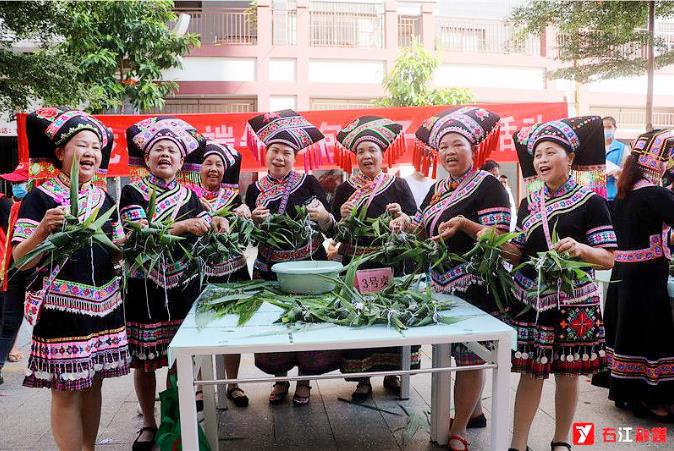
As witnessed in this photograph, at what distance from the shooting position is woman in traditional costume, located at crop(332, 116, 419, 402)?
3467 mm

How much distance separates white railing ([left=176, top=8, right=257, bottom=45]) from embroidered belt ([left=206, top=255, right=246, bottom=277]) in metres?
10.5

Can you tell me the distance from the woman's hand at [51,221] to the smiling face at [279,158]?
141 cm

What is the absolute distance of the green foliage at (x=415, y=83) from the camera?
10.6 m

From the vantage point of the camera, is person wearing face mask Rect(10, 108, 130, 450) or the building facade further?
the building facade

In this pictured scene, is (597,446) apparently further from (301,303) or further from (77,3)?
(77,3)

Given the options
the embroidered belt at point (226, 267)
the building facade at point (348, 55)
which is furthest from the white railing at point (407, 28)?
the embroidered belt at point (226, 267)

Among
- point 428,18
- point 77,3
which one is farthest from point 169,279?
point 428,18

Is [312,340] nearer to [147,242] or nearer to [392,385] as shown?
[147,242]

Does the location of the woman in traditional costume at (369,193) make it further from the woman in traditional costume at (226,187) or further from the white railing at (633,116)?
the white railing at (633,116)

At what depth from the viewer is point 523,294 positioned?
2.60 metres

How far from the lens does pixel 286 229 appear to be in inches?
126

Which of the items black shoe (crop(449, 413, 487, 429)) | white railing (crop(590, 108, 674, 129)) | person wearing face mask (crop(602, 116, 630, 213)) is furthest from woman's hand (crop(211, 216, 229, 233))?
white railing (crop(590, 108, 674, 129))

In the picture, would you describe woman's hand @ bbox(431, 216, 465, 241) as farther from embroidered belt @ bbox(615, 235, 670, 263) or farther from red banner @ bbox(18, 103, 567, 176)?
red banner @ bbox(18, 103, 567, 176)

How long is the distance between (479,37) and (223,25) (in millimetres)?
6065
